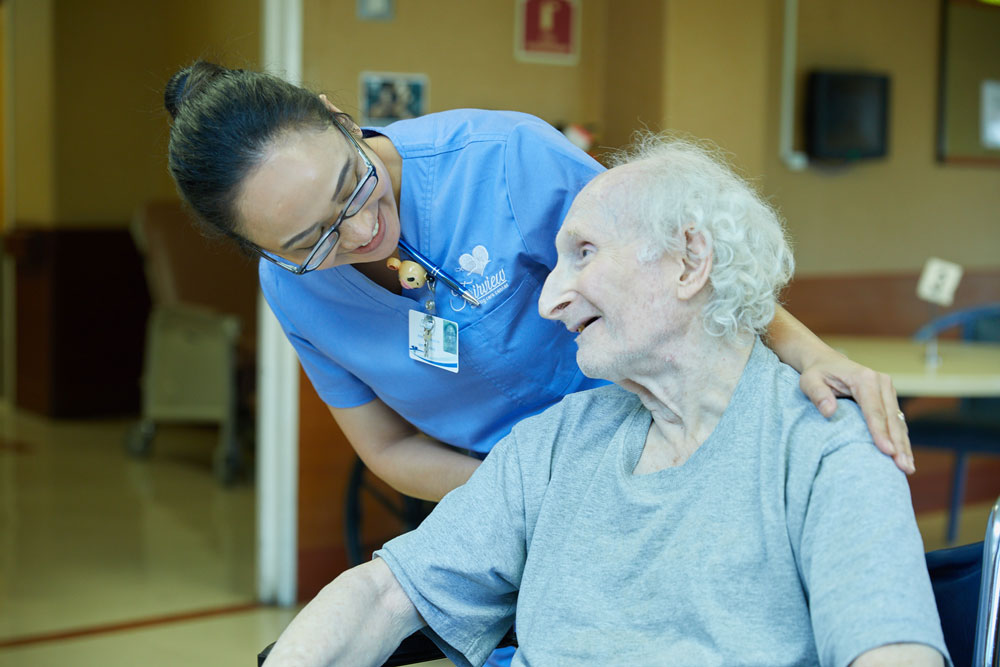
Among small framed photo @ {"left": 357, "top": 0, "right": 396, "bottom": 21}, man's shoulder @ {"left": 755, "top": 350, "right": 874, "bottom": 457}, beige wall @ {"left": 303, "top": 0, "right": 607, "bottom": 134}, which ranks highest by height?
small framed photo @ {"left": 357, "top": 0, "right": 396, "bottom": 21}

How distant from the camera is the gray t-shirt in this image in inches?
42.8

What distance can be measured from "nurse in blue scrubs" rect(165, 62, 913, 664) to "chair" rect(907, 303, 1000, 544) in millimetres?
2269

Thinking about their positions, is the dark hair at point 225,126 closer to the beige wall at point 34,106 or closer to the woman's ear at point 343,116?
the woman's ear at point 343,116

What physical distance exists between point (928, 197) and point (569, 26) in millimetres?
1757

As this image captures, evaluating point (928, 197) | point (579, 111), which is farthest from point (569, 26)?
point (928, 197)

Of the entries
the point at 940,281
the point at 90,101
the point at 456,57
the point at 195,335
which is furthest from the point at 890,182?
the point at 90,101

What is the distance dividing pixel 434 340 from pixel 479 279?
0.11 m

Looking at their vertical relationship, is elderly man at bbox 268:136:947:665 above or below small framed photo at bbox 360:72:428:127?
below

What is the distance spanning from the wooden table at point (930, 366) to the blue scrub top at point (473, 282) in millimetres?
1369

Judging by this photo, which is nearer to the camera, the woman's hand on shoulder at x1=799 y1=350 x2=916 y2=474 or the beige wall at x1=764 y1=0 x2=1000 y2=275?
the woman's hand on shoulder at x1=799 y1=350 x2=916 y2=474

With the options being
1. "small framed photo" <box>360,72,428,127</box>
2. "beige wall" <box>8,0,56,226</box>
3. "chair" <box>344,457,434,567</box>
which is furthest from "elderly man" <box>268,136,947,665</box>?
"beige wall" <box>8,0,56,226</box>

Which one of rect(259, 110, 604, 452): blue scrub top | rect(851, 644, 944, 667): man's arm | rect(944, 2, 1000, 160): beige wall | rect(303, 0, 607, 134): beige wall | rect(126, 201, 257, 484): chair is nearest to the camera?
rect(851, 644, 944, 667): man's arm

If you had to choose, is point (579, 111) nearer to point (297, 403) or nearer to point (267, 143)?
point (297, 403)

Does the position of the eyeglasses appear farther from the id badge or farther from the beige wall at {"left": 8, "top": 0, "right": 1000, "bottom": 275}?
the beige wall at {"left": 8, "top": 0, "right": 1000, "bottom": 275}
